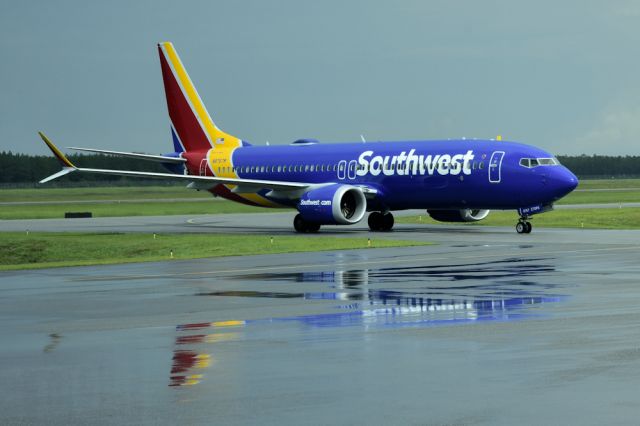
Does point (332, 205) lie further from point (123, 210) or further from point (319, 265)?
point (123, 210)

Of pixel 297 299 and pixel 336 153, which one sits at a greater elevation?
pixel 336 153

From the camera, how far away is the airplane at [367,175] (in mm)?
51406

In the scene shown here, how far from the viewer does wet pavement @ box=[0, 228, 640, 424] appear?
12.1 metres

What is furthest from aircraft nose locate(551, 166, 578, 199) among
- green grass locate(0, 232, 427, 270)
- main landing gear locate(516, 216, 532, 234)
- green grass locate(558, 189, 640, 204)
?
green grass locate(558, 189, 640, 204)

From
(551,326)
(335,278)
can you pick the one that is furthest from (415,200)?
(551,326)

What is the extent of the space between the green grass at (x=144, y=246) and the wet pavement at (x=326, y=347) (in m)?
11.3

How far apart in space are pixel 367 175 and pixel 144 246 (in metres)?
13.7

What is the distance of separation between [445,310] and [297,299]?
147 inches

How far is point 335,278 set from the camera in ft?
95.2

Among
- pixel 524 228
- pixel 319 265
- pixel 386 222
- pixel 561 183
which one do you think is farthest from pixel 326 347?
pixel 386 222

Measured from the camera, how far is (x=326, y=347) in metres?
16.5

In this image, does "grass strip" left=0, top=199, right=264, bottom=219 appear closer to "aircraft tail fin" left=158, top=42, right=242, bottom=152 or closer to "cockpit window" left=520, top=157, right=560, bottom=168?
"aircraft tail fin" left=158, top=42, right=242, bottom=152

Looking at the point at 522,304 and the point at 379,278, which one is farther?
the point at 379,278

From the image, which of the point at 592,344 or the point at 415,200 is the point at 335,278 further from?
the point at 415,200
